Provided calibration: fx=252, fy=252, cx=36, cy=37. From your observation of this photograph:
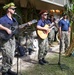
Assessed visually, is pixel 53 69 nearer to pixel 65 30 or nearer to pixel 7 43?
pixel 7 43

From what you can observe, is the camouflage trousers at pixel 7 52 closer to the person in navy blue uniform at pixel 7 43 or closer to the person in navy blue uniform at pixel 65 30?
the person in navy blue uniform at pixel 7 43

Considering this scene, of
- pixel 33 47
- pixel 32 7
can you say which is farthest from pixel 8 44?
pixel 32 7

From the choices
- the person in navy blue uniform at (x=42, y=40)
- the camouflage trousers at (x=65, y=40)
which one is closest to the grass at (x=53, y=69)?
the person in navy blue uniform at (x=42, y=40)

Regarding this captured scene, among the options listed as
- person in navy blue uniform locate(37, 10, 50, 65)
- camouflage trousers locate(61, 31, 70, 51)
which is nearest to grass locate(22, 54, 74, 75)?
person in navy blue uniform locate(37, 10, 50, 65)

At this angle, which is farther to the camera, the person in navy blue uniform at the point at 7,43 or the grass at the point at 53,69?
the grass at the point at 53,69

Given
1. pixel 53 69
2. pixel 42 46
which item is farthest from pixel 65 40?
pixel 53 69

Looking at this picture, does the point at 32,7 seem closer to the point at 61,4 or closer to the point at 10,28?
the point at 61,4

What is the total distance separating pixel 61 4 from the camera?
12172 millimetres

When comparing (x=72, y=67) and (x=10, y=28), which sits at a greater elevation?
(x=10, y=28)

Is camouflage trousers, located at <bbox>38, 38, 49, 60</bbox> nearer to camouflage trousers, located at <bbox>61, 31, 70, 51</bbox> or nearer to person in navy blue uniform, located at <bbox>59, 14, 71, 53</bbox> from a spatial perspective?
person in navy blue uniform, located at <bbox>59, 14, 71, 53</bbox>

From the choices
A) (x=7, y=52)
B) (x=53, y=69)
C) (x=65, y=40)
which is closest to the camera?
(x=7, y=52)

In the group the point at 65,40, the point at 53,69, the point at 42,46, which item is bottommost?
the point at 53,69

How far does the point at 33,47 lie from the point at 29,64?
1.96 m

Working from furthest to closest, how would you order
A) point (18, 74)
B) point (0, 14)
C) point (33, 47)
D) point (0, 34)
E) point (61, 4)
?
1. point (61, 4)
2. point (0, 14)
3. point (33, 47)
4. point (18, 74)
5. point (0, 34)
